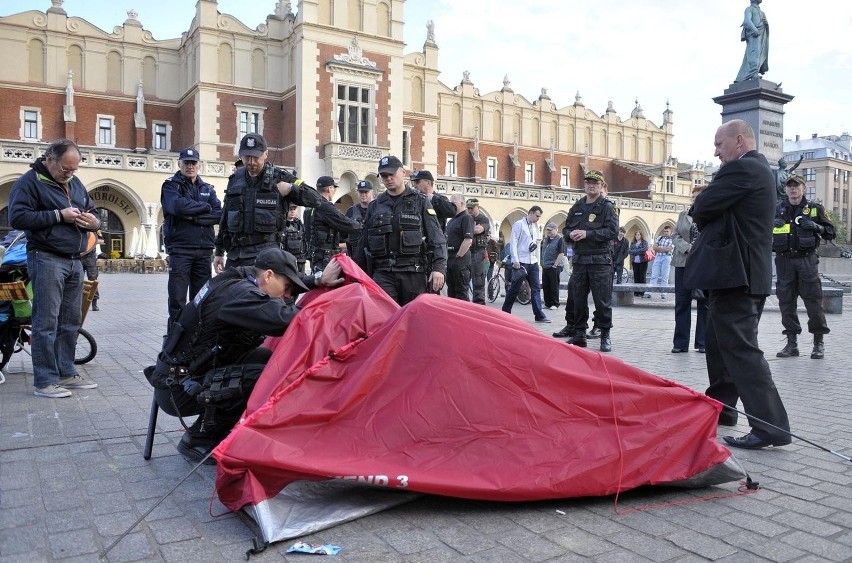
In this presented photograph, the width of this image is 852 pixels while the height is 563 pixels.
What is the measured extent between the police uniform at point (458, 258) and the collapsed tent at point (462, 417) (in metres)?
6.78

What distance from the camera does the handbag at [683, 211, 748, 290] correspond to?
4473mm

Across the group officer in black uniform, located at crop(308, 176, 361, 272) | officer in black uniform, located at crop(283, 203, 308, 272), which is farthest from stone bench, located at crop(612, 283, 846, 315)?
officer in black uniform, located at crop(283, 203, 308, 272)

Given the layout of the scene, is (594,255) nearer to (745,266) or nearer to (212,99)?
(745,266)

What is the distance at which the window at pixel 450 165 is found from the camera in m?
50.0

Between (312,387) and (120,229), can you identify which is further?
(120,229)

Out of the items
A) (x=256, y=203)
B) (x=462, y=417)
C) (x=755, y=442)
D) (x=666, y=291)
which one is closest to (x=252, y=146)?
(x=256, y=203)

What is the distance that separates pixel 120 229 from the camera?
36.4 metres

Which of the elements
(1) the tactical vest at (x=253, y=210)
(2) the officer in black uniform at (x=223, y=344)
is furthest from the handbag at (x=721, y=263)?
(1) the tactical vest at (x=253, y=210)

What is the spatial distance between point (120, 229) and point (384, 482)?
121 feet

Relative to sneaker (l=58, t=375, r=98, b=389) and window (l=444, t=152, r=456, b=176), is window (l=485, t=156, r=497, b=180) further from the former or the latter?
sneaker (l=58, t=375, r=98, b=389)

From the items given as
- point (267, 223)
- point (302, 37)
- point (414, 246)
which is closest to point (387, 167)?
point (414, 246)

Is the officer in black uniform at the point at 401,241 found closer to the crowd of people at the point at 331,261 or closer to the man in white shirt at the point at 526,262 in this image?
the crowd of people at the point at 331,261

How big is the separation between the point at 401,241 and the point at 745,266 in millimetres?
3014

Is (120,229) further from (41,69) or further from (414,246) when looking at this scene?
(414,246)
